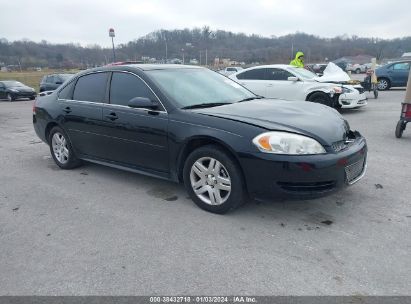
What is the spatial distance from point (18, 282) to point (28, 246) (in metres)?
0.60

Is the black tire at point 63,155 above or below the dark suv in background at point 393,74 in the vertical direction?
below

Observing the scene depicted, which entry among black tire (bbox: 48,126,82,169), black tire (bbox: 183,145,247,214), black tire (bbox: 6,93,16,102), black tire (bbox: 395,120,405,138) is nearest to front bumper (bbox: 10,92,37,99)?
black tire (bbox: 6,93,16,102)

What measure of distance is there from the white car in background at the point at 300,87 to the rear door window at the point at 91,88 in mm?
5957

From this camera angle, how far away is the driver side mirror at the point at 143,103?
13.7 ft

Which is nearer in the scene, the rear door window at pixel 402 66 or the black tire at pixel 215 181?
the black tire at pixel 215 181

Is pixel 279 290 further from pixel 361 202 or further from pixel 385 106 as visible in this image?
pixel 385 106

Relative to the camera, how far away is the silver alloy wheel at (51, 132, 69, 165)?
225 inches

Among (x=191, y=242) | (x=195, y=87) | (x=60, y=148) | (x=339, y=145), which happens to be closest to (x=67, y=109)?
(x=60, y=148)

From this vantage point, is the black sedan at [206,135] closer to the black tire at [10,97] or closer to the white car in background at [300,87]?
the white car in background at [300,87]

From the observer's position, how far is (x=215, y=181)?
3832 millimetres

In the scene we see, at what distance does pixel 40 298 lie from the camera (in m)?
2.61

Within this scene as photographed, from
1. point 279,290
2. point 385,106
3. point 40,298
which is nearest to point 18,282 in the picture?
point 40,298

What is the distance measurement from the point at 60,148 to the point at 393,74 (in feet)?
59.3

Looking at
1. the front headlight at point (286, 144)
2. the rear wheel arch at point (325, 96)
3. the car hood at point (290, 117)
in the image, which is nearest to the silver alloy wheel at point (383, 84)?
the rear wheel arch at point (325, 96)
